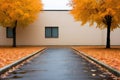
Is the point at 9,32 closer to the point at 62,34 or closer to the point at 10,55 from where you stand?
the point at 62,34

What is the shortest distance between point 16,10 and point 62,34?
11.4 metres

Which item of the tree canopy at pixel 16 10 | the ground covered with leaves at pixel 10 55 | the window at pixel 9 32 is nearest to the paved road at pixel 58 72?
the ground covered with leaves at pixel 10 55

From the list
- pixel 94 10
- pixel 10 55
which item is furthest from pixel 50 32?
pixel 10 55

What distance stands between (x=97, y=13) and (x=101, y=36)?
15.5m

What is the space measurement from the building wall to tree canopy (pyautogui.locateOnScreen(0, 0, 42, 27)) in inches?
267

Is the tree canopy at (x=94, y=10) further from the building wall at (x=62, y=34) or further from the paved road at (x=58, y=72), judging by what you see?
the paved road at (x=58, y=72)

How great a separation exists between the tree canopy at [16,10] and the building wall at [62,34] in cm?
677

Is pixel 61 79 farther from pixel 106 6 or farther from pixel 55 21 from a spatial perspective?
pixel 55 21

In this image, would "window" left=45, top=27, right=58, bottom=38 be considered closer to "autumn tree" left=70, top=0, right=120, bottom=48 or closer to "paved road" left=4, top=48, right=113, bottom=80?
"autumn tree" left=70, top=0, right=120, bottom=48

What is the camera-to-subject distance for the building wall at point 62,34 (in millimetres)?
53906

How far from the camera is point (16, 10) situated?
44438 millimetres

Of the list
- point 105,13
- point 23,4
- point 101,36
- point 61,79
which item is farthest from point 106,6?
point 61,79

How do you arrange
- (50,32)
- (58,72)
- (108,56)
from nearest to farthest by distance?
(58,72) → (108,56) → (50,32)

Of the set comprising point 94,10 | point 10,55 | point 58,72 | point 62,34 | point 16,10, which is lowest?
point 10,55
